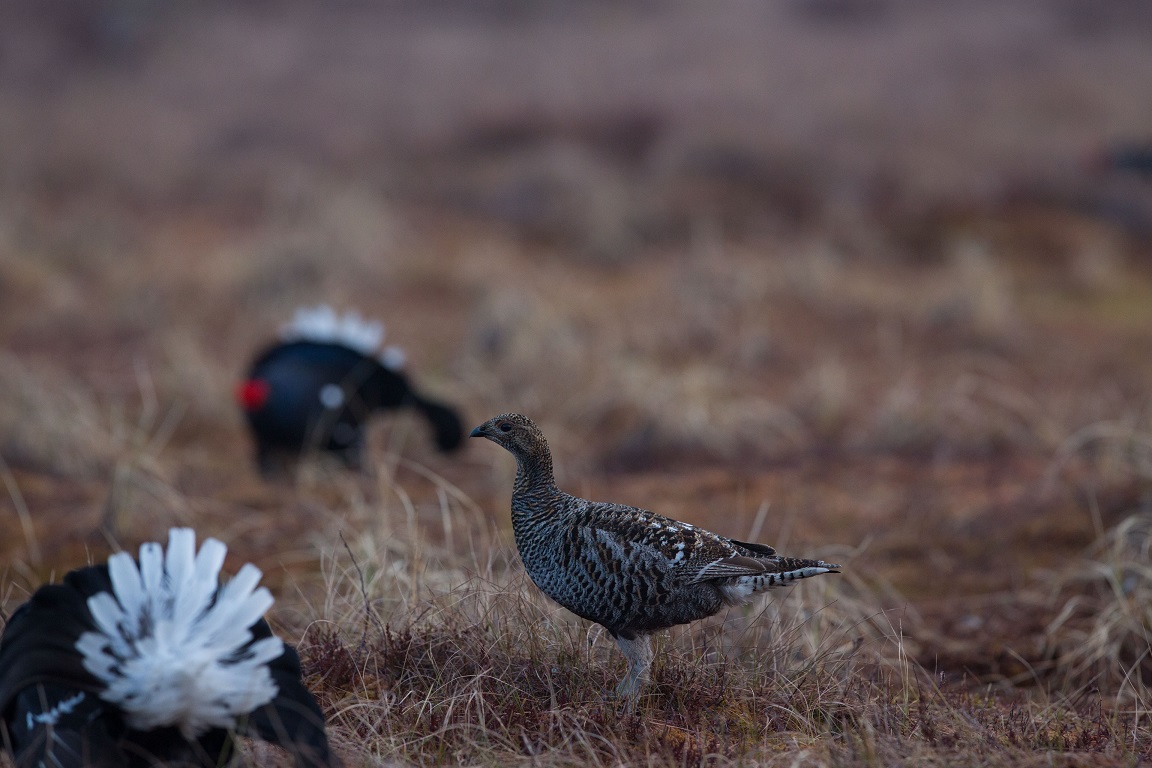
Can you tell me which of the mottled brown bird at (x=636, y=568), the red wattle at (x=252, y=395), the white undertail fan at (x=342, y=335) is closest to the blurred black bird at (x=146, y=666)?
the mottled brown bird at (x=636, y=568)

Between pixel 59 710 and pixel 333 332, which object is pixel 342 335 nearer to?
pixel 333 332

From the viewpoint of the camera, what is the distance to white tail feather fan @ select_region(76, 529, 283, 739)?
2.12 meters

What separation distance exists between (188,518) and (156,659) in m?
2.58

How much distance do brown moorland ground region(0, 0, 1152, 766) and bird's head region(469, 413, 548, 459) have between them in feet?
1.56

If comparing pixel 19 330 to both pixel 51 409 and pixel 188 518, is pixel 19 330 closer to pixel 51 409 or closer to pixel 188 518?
pixel 51 409

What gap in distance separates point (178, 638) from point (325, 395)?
11.8 feet

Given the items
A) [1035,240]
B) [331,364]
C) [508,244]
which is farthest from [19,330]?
[1035,240]

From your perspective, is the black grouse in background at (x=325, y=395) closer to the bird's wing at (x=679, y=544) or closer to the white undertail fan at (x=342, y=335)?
the white undertail fan at (x=342, y=335)

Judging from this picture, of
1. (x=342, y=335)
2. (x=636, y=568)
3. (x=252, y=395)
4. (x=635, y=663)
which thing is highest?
(x=342, y=335)

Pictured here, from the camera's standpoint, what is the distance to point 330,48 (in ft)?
50.5

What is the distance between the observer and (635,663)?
2682 millimetres

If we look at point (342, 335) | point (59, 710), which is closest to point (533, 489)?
point (59, 710)

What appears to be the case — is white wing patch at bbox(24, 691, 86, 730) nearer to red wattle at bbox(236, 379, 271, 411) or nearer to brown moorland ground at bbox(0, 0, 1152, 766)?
brown moorland ground at bbox(0, 0, 1152, 766)

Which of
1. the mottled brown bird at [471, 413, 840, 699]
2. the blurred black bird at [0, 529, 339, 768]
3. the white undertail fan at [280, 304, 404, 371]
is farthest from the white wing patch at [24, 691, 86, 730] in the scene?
the white undertail fan at [280, 304, 404, 371]
